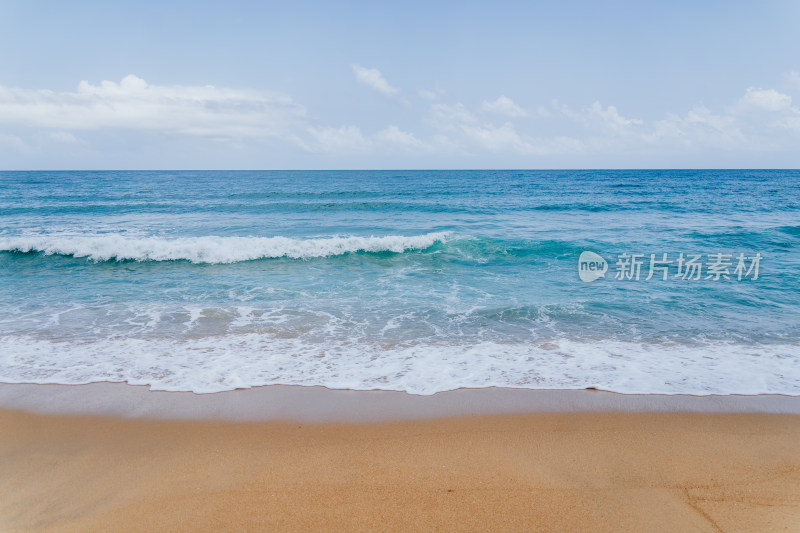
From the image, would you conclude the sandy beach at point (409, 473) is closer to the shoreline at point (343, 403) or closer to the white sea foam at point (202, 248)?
the shoreline at point (343, 403)

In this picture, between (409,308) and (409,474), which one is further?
(409,308)

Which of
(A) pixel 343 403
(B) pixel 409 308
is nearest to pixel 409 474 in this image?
(A) pixel 343 403

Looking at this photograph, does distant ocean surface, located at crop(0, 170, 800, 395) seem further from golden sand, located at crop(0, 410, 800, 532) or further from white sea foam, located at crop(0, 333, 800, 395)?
golden sand, located at crop(0, 410, 800, 532)

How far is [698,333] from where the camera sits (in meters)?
7.09

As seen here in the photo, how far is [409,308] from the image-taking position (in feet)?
27.9

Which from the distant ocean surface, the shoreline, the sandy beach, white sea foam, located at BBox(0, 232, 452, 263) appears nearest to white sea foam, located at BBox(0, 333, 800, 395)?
the distant ocean surface

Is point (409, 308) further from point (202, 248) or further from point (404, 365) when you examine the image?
point (202, 248)

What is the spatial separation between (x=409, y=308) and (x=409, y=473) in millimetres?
4930

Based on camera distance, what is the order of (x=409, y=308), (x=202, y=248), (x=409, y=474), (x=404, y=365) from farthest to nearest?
1. (x=202, y=248)
2. (x=409, y=308)
3. (x=404, y=365)
4. (x=409, y=474)

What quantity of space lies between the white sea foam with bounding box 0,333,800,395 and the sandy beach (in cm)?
78

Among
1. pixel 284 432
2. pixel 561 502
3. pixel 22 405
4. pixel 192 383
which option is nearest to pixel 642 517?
pixel 561 502

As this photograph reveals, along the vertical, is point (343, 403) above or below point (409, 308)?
below

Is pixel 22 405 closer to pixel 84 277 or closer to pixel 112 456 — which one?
pixel 112 456

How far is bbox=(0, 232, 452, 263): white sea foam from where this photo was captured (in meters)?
13.0
